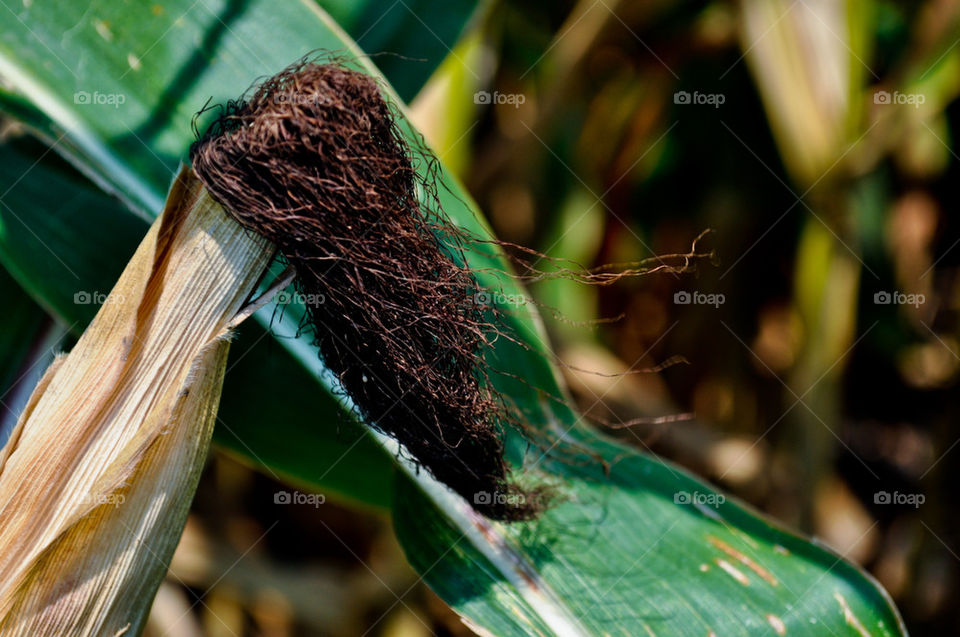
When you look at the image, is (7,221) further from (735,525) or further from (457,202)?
(735,525)

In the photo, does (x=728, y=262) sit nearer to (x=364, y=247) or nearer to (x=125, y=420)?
(x=364, y=247)

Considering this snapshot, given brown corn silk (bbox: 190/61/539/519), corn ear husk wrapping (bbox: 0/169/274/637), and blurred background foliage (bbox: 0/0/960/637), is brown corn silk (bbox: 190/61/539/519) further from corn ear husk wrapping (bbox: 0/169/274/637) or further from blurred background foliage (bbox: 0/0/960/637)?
blurred background foliage (bbox: 0/0/960/637)

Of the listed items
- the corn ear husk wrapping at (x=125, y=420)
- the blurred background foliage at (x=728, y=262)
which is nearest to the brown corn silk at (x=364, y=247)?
the corn ear husk wrapping at (x=125, y=420)

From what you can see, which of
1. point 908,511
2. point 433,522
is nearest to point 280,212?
point 433,522

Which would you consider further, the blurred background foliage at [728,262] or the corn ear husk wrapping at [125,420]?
the blurred background foliage at [728,262]

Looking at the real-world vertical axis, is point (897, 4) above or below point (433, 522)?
below

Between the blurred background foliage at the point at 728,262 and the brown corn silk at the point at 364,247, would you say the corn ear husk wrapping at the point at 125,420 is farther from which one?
the blurred background foliage at the point at 728,262

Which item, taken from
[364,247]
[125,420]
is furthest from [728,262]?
[125,420]
